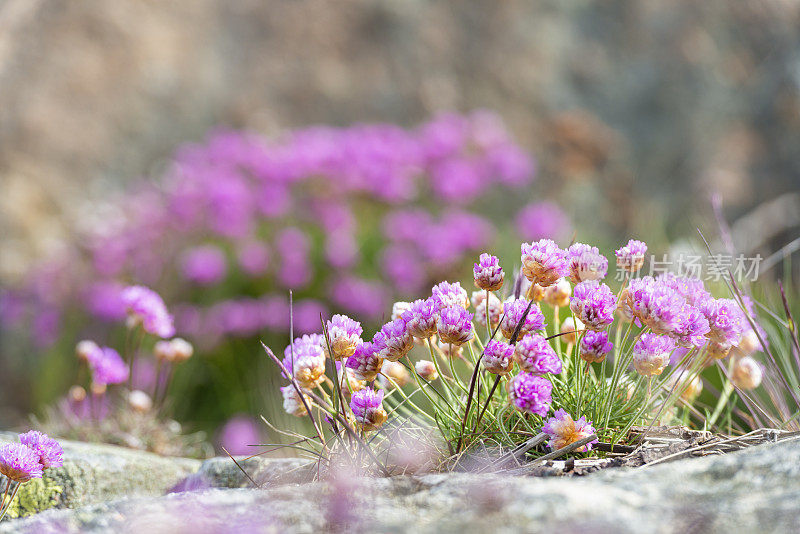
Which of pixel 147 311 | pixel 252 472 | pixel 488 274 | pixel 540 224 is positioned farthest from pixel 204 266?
pixel 488 274

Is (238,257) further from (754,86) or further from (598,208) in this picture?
(754,86)

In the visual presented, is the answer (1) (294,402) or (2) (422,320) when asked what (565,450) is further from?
(1) (294,402)

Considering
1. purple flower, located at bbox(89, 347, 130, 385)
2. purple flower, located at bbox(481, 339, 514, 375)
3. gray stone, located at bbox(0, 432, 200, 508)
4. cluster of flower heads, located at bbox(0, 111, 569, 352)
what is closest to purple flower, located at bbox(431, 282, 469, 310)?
purple flower, located at bbox(481, 339, 514, 375)

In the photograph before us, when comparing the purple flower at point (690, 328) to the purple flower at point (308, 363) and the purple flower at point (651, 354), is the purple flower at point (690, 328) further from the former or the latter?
the purple flower at point (308, 363)

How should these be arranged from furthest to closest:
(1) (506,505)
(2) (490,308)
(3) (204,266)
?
(3) (204,266) → (2) (490,308) → (1) (506,505)

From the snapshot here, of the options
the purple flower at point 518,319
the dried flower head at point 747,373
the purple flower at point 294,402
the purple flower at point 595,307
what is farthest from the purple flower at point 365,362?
the dried flower head at point 747,373

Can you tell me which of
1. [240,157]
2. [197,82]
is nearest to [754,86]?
[240,157]
